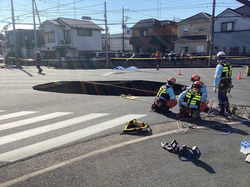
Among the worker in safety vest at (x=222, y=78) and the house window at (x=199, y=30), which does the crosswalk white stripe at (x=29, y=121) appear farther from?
the house window at (x=199, y=30)

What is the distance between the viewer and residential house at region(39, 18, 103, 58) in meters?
39.2

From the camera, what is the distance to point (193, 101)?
6.28 metres

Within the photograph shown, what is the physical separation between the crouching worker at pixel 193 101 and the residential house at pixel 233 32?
31.1 metres

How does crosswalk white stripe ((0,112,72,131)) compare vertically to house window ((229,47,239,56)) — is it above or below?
below

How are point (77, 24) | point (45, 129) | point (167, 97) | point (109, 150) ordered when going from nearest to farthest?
point (109, 150) → point (45, 129) → point (167, 97) → point (77, 24)

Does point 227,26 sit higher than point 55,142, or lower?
higher

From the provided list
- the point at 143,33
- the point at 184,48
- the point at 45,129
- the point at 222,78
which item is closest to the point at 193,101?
the point at 222,78

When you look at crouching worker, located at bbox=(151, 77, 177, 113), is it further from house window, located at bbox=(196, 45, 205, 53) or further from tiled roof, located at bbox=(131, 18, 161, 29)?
tiled roof, located at bbox=(131, 18, 161, 29)

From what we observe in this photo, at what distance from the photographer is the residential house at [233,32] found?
1313 inches

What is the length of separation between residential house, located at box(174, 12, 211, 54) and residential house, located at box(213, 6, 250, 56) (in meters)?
1.94

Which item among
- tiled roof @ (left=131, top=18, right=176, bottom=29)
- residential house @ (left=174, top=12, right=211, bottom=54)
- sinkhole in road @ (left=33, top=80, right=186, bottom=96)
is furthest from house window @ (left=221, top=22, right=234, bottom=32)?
sinkhole in road @ (left=33, top=80, right=186, bottom=96)

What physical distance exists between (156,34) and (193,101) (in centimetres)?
4024

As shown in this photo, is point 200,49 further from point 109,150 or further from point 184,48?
point 109,150

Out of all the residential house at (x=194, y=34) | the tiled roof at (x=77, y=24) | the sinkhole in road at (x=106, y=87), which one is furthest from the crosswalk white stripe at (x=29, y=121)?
the tiled roof at (x=77, y=24)
